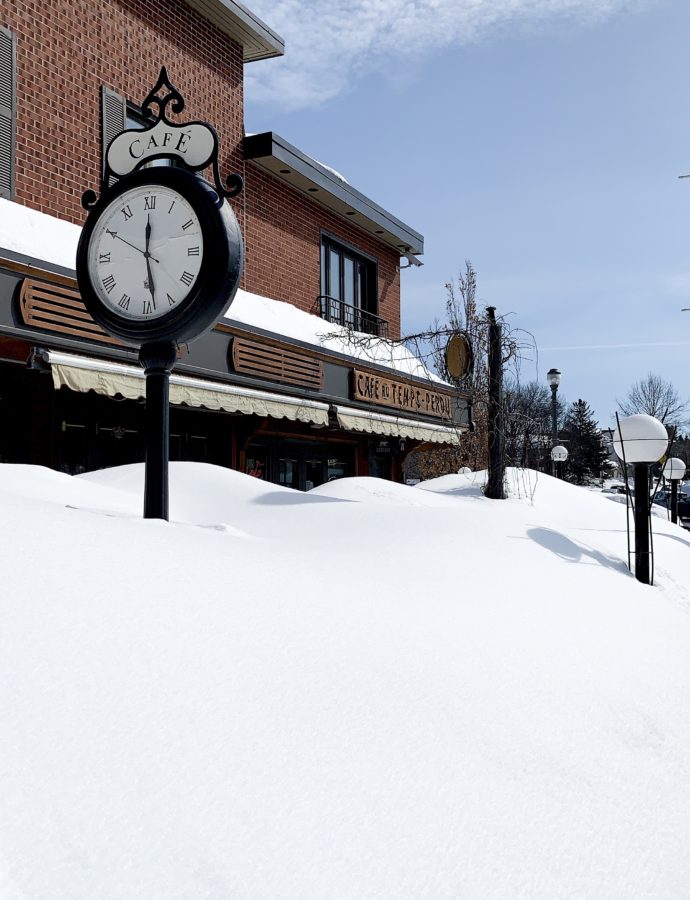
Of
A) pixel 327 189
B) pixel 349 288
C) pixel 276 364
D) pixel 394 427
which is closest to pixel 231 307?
pixel 276 364

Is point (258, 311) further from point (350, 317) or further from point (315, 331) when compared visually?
point (350, 317)

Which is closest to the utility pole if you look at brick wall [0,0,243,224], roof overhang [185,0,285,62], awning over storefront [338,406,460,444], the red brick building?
awning over storefront [338,406,460,444]

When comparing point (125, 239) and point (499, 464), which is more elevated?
point (125, 239)

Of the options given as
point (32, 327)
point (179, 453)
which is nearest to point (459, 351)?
point (179, 453)

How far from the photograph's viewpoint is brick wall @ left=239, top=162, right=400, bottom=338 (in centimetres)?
1349

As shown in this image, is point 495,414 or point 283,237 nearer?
point 495,414

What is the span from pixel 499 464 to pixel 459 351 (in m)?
2.43

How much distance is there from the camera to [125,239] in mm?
4816

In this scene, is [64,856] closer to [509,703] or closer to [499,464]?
[509,703]

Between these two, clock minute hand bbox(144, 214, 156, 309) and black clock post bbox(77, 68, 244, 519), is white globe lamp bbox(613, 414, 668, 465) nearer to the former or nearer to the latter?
black clock post bbox(77, 68, 244, 519)

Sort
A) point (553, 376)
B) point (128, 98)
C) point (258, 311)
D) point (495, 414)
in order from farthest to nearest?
1. point (553, 376)
2. point (495, 414)
3. point (258, 311)
4. point (128, 98)

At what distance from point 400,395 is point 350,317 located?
2.68m

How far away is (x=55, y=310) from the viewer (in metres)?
8.25

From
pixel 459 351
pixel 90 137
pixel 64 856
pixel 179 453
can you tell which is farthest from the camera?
pixel 459 351
